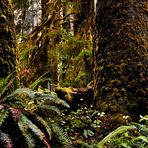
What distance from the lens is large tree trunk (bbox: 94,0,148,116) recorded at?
5715 mm

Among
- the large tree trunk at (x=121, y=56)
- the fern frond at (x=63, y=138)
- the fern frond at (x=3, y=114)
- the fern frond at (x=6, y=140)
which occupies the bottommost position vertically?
the fern frond at (x=63, y=138)

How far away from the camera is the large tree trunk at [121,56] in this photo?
225 inches

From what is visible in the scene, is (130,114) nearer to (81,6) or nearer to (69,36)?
(69,36)

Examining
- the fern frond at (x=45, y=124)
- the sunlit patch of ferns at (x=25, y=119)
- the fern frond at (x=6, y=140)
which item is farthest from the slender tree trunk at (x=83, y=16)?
the fern frond at (x=6, y=140)

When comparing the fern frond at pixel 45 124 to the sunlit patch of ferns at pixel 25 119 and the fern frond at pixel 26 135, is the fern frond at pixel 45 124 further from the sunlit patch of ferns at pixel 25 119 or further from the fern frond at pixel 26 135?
the fern frond at pixel 26 135

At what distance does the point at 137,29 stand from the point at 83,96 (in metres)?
1.42

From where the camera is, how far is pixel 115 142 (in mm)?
4867

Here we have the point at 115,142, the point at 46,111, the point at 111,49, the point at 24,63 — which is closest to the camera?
the point at 115,142

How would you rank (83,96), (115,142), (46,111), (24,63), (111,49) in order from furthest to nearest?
(24,63) < (83,96) < (111,49) < (46,111) < (115,142)

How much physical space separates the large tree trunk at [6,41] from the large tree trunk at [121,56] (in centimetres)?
139

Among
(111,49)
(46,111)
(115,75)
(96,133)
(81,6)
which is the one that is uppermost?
(81,6)

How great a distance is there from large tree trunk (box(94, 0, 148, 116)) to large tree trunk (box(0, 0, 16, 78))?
1387 mm

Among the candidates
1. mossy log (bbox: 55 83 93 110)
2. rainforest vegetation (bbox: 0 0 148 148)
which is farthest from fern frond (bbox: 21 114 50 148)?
mossy log (bbox: 55 83 93 110)

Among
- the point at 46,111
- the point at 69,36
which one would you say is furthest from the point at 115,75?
the point at 69,36
